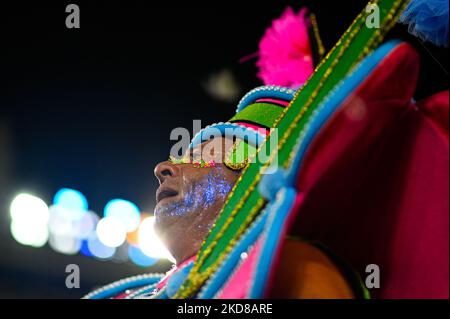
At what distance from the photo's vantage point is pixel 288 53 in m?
2.63

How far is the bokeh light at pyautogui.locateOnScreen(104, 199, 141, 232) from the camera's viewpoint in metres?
7.69

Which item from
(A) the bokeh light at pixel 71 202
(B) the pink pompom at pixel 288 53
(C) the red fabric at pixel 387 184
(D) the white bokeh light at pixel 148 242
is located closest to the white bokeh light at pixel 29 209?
(A) the bokeh light at pixel 71 202

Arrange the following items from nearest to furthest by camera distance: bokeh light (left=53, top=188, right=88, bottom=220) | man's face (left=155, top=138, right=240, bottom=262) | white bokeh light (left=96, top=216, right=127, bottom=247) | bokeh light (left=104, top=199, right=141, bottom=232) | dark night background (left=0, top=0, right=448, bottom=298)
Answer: man's face (left=155, top=138, right=240, bottom=262)
dark night background (left=0, top=0, right=448, bottom=298)
bokeh light (left=53, top=188, right=88, bottom=220)
bokeh light (left=104, top=199, right=141, bottom=232)
white bokeh light (left=96, top=216, right=127, bottom=247)

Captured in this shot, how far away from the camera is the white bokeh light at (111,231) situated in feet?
27.1

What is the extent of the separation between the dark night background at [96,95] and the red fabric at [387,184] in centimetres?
307

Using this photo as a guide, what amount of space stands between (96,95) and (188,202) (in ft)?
13.0

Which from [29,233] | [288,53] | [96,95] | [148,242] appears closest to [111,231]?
[148,242]

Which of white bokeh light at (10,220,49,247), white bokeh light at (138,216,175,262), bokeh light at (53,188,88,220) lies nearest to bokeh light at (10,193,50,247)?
white bokeh light at (10,220,49,247)

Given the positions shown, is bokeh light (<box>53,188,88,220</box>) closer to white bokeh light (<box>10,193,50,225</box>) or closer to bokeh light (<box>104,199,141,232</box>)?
white bokeh light (<box>10,193,50,225</box>)

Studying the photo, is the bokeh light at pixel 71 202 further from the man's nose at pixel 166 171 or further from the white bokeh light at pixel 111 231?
the man's nose at pixel 166 171

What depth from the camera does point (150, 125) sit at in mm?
6238

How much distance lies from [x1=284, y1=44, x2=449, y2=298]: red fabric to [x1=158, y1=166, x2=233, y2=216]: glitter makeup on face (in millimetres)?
789
